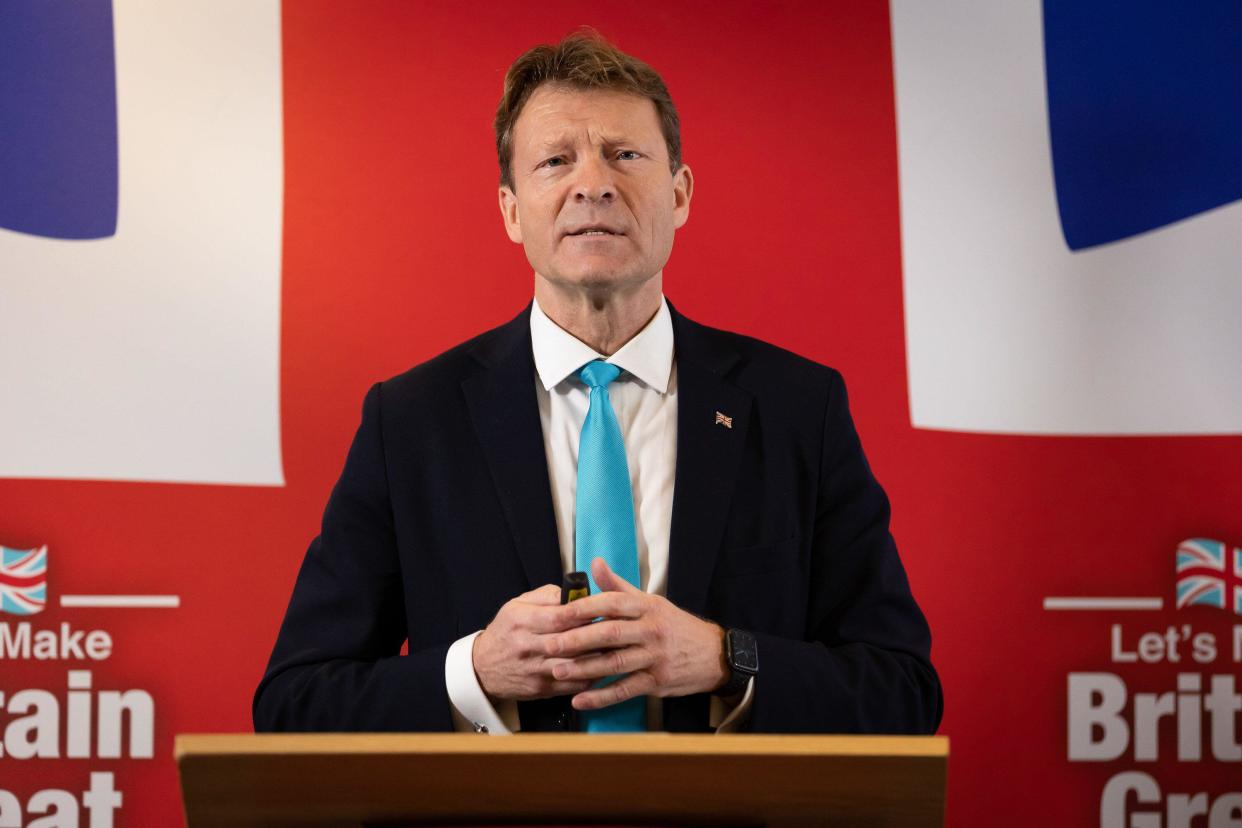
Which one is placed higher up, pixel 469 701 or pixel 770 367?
pixel 770 367

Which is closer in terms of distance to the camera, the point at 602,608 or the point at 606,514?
the point at 602,608

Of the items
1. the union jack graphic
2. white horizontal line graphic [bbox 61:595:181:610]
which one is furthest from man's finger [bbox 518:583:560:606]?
the union jack graphic

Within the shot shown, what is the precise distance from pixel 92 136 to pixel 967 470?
6.79ft

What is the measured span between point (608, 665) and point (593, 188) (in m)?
0.72

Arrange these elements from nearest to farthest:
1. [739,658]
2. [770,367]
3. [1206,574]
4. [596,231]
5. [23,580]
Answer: [739,658]
[596,231]
[770,367]
[23,580]
[1206,574]

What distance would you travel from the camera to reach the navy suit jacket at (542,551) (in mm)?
1730

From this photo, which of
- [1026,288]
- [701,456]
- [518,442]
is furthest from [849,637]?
[1026,288]

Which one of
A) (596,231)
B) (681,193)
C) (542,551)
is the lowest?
(542,551)

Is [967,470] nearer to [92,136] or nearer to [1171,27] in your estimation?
[1171,27]

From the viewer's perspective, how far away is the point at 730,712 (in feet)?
5.65

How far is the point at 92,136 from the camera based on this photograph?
8.97 ft

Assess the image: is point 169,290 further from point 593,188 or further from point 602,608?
point 602,608

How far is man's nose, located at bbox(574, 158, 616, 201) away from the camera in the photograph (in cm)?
188

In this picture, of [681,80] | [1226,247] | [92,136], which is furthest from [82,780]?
[1226,247]
